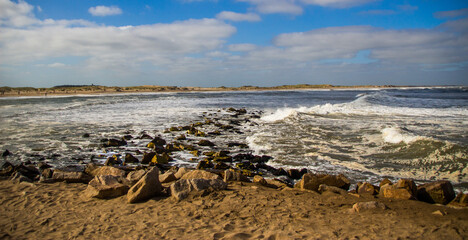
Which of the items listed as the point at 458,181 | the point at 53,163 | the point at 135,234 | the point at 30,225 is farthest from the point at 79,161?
the point at 458,181

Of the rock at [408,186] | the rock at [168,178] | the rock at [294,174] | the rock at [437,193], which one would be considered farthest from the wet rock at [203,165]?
the rock at [437,193]

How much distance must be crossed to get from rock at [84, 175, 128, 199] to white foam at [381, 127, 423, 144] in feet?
32.4

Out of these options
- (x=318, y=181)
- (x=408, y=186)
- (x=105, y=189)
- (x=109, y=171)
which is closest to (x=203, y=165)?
(x=109, y=171)

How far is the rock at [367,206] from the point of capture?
15.2 ft

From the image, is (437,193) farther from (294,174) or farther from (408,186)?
(294,174)

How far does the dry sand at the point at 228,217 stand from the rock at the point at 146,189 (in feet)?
0.54

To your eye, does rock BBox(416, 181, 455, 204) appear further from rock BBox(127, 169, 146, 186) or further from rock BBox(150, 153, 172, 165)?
rock BBox(150, 153, 172, 165)

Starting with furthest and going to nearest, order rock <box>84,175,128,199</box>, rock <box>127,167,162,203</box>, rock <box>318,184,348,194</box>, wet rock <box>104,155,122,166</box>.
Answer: wet rock <box>104,155,122,166</box> < rock <box>318,184,348,194</box> < rock <box>84,175,128,199</box> < rock <box>127,167,162,203</box>

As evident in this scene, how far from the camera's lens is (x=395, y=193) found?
527cm

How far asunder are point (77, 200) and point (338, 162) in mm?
7023

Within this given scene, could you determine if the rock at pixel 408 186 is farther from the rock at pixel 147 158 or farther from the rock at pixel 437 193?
the rock at pixel 147 158

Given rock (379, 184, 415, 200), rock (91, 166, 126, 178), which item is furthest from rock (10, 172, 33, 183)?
rock (379, 184, 415, 200)

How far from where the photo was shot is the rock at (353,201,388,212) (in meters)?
4.62

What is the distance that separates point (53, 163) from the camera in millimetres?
8805
